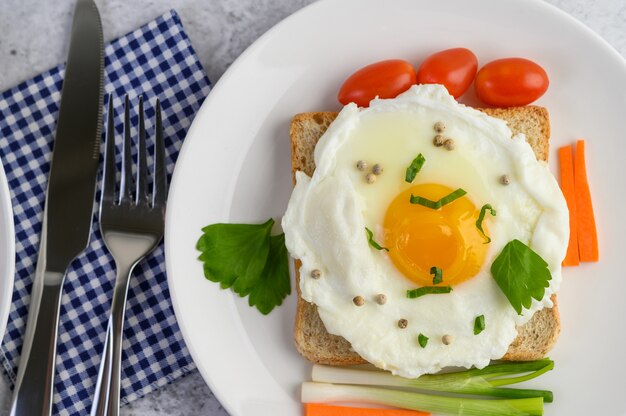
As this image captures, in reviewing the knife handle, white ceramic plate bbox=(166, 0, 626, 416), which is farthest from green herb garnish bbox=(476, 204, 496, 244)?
the knife handle

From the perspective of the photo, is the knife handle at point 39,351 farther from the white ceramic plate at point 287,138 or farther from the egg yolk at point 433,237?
the egg yolk at point 433,237

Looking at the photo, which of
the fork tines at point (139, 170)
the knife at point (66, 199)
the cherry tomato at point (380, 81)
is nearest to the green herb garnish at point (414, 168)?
the cherry tomato at point (380, 81)

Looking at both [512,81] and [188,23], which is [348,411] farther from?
[188,23]

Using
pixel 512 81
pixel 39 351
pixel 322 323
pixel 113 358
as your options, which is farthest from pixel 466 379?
pixel 39 351

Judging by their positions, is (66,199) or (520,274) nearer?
(520,274)

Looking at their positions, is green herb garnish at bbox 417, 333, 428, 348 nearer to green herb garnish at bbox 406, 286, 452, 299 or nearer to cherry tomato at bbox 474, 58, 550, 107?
green herb garnish at bbox 406, 286, 452, 299

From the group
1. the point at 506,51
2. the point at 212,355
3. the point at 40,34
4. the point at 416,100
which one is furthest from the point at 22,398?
the point at 506,51

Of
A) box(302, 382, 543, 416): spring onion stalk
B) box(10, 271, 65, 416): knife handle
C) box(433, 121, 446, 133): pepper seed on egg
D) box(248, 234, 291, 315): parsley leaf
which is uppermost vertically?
box(433, 121, 446, 133): pepper seed on egg
